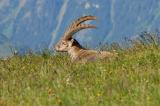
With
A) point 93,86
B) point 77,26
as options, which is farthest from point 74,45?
point 93,86

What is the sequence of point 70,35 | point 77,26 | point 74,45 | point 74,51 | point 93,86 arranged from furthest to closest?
point 74,45 → point 74,51 → point 70,35 → point 77,26 → point 93,86

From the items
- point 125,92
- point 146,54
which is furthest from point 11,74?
point 125,92

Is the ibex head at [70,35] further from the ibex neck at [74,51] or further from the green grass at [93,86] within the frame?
the green grass at [93,86]

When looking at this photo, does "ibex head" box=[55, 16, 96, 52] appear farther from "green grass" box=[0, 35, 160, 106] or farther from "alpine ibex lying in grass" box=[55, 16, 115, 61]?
"green grass" box=[0, 35, 160, 106]

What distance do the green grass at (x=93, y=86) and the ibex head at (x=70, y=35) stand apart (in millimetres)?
6709

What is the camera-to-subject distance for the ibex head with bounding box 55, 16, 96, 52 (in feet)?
61.3

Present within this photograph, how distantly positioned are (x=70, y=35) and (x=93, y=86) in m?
11.3

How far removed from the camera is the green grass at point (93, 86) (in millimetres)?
7449

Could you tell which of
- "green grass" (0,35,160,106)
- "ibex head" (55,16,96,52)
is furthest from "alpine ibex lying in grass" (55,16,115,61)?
"green grass" (0,35,160,106)

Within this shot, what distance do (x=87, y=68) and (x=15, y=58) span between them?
6.05 m

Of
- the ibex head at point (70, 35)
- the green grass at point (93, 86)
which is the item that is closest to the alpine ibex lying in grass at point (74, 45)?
the ibex head at point (70, 35)

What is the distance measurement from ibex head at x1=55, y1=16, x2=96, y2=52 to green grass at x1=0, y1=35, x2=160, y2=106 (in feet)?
22.0

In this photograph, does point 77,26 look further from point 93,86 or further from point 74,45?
point 93,86

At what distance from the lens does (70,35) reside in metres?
19.9
